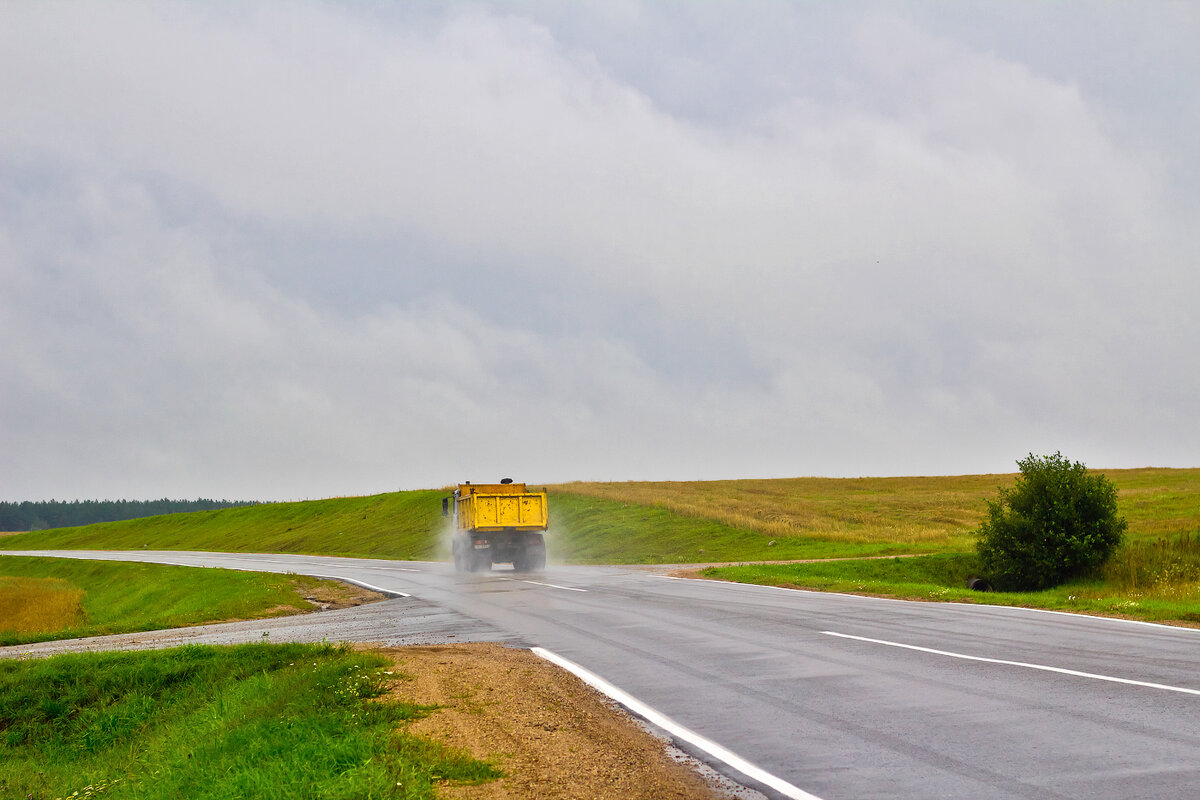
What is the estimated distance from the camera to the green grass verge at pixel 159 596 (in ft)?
74.7

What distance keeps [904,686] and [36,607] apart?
39.4 m

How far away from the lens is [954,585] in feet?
105

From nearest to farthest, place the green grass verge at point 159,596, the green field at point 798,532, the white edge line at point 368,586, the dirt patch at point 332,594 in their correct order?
the green grass verge at point 159,596 → the dirt patch at point 332,594 → the green field at point 798,532 → the white edge line at point 368,586

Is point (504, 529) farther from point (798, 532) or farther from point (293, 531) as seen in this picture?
point (293, 531)

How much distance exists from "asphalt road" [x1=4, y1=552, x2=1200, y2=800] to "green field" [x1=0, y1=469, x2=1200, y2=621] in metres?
5.09

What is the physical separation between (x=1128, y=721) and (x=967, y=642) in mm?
4966

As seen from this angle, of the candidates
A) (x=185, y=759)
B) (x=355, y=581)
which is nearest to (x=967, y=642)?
(x=185, y=759)

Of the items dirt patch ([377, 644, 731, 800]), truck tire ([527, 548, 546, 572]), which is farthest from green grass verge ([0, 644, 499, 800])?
truck tire ([527, 548, 546, 572])

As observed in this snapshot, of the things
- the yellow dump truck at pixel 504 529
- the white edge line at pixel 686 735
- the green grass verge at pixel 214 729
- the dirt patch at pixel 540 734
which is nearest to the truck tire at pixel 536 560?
the yellow dump truck at pixel 504 529

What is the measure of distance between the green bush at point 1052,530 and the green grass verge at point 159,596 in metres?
22.0

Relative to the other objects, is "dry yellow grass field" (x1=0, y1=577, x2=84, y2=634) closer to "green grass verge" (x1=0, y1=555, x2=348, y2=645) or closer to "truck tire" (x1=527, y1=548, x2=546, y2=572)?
"green grass verge" (x1=0, y1=555, x2=348, y2=645)

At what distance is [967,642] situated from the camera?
11.9m

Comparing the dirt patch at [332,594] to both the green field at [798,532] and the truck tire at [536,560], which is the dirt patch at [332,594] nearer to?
the truck tire at [536,560]

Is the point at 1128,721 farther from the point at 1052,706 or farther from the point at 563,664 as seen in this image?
the point at 563,664
